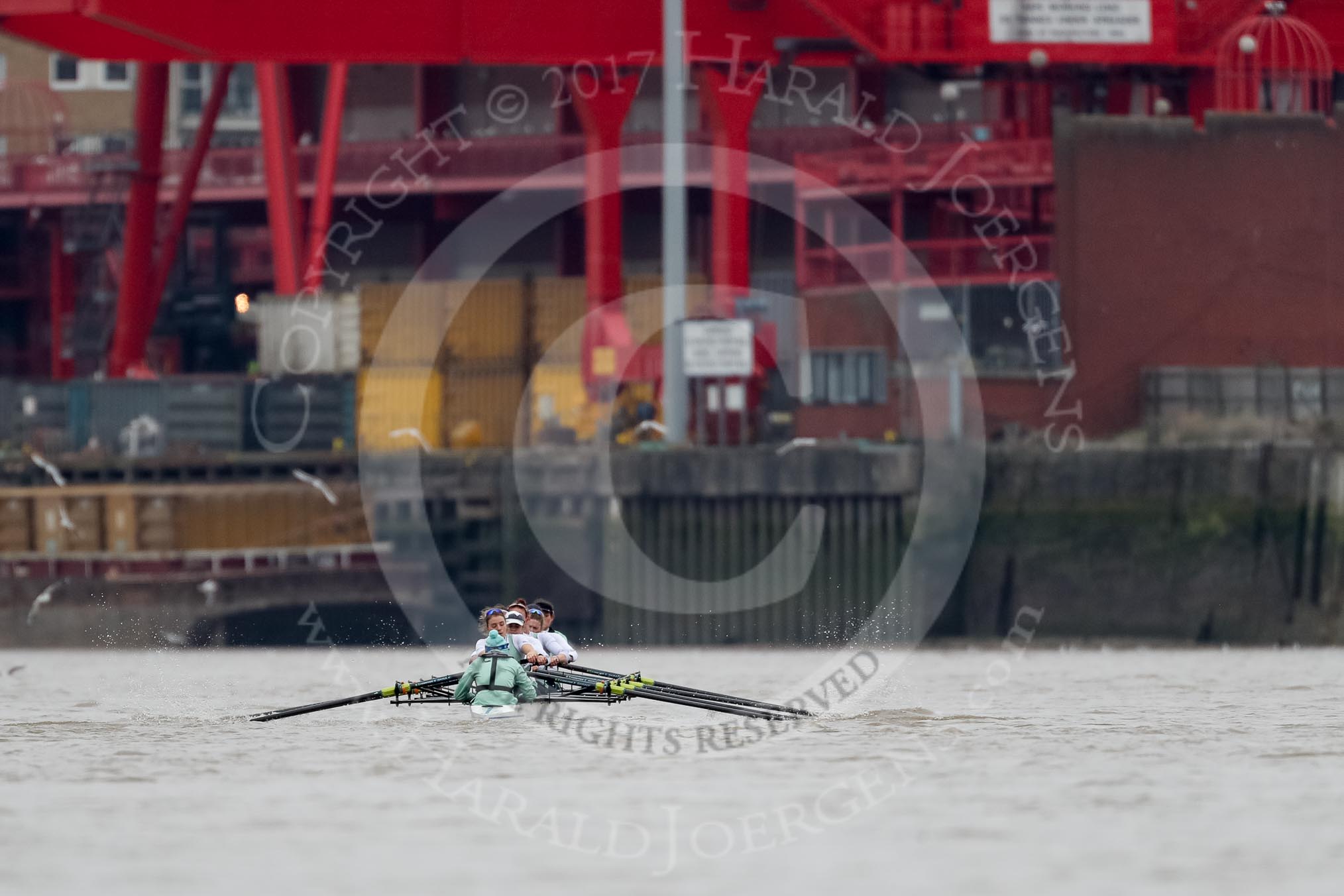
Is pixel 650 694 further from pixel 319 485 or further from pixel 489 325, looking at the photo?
pixel 489 325

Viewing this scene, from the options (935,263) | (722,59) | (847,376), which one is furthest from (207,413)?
(935,263)

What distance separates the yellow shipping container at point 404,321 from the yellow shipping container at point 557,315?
200 centimetres

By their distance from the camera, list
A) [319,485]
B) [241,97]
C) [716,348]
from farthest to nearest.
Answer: [241,97] → [319,485] → [716,348]

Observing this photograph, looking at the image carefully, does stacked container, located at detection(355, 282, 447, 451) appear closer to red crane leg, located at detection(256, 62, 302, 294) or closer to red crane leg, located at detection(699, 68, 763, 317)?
red crane leg, located at detection(256, 62, 302, 294)

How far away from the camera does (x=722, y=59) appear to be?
34781mm

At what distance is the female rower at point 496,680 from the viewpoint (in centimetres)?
2359

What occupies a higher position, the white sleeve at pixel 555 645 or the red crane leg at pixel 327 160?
the red crane leg at pixel 327 160

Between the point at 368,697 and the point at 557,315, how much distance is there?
23.9m

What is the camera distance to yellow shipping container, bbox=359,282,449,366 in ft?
149

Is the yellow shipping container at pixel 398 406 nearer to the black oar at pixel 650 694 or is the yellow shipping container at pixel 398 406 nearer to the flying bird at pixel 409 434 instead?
the flying bird at pixel 409 434

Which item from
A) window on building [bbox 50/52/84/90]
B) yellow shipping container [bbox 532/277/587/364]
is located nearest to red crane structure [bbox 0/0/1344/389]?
yellow shipping container [bbox 532/277/587/364]

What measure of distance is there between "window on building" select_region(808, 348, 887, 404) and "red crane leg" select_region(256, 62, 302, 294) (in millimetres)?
10621

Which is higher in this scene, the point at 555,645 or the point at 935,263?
the point at 935,263

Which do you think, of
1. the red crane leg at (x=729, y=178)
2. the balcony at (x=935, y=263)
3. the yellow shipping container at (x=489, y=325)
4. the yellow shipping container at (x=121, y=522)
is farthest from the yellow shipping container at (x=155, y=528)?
the balcony at (x=935, y=263)
